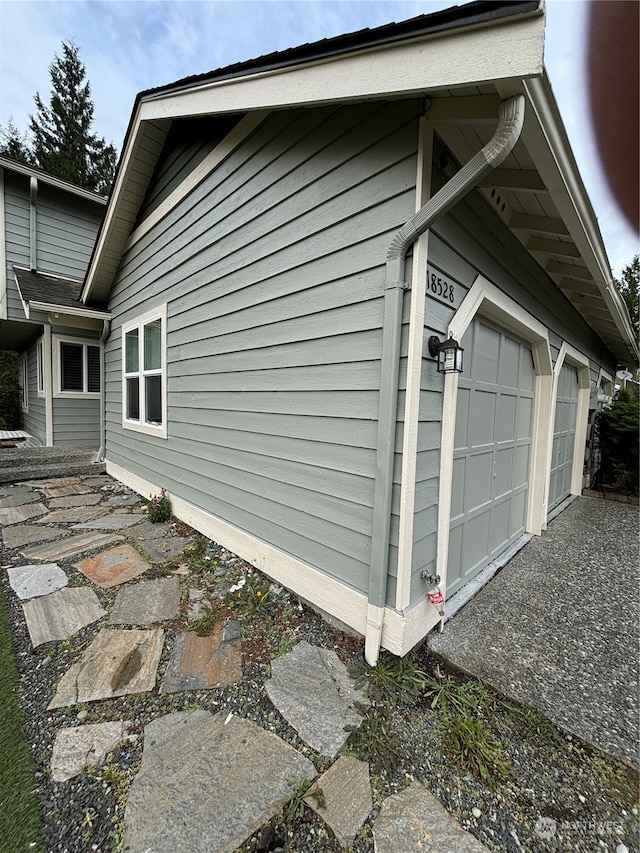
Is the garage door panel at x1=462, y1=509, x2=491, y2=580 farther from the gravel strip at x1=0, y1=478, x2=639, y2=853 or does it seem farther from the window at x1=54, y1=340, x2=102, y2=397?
the window at x1=54, y1=340, x2=102, y2=397

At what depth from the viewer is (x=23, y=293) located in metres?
5.96

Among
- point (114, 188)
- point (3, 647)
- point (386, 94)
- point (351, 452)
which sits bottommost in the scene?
point (3, 647)

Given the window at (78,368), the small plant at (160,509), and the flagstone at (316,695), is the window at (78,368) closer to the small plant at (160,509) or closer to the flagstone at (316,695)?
the small plant at (160,509)

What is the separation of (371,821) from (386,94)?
2959 millimetres

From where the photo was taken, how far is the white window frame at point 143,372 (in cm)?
446

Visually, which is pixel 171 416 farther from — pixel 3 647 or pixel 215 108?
pixel 215 108

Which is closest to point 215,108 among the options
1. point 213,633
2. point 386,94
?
point 386,94

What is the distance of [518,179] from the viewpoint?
2.12 m

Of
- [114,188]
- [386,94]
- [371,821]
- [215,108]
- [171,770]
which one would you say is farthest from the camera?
[114,188]

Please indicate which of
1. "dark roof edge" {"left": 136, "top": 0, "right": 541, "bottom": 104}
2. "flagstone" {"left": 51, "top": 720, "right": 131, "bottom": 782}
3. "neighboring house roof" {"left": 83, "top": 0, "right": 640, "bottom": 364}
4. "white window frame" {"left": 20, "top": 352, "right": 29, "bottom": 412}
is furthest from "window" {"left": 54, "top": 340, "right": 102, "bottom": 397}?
"flagstone" {"left": 51, "top": 720, "right": 131, "bottom": 782}

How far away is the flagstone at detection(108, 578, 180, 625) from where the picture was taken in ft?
7.94

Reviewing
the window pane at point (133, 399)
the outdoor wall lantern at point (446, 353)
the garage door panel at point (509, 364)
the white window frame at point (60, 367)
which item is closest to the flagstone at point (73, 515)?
the window pane at point (133, 399)

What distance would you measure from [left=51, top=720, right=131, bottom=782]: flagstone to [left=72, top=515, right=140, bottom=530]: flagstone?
2666 mm

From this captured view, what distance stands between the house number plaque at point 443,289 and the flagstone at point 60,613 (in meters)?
3.02
